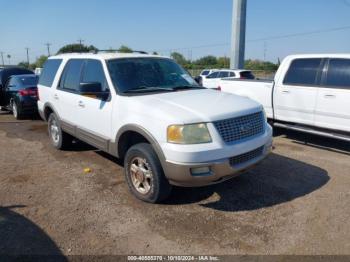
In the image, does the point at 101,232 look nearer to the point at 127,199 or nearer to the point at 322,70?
the point at 127,199

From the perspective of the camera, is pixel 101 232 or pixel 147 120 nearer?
pixel 101 232

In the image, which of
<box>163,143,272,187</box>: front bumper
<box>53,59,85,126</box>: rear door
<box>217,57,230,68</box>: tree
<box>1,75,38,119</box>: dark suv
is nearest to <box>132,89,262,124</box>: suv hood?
<box>163,143,272,187</box>: front bumper

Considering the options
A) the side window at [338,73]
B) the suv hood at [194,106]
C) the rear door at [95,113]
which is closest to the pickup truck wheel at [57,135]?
the rear door at [95,113]

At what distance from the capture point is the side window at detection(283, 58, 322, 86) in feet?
22.3

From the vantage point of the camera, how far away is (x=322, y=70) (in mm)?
6641

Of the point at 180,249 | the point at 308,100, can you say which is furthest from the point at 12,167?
the point at 308,100

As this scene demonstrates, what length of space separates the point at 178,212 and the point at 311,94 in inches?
168

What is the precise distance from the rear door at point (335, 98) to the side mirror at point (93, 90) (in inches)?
173

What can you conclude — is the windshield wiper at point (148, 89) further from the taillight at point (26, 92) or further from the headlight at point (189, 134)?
the taillight at point (26, 92)

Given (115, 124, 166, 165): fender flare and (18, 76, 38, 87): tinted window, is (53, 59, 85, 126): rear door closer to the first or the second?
(115, 124, 166, 165): fender flare

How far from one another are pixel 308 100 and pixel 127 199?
4.48 metres

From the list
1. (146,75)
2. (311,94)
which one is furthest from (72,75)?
(311,94)

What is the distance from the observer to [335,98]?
630cm

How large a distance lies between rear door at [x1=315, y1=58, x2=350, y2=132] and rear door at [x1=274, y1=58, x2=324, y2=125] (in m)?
0.15
